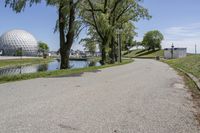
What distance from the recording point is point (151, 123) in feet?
17.2

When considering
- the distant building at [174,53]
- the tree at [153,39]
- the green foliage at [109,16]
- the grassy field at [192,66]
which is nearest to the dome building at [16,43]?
the tree at [153,39]

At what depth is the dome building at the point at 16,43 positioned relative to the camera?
12081 cm

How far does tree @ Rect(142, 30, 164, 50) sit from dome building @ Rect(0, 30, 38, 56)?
58207 millimetres

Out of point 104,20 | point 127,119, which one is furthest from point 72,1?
point 127,119

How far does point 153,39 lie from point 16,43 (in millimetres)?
65426

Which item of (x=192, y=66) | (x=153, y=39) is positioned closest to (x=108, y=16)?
(x=192, y=66)

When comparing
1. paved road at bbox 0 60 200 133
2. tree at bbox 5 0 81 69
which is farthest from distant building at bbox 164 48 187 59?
paved road at bbox 0 60 200 133

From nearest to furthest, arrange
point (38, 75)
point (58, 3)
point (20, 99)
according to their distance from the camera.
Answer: point (20, 99) → point (38, 75) → point (58, 3)

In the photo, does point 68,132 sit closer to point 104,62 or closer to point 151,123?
point 151,123

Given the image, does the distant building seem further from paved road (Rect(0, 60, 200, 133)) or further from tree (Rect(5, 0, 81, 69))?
paved road (Rect(0, 60, 200, 133))

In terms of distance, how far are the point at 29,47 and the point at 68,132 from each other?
12523cm

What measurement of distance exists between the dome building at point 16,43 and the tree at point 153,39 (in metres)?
58.2

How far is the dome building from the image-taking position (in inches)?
4756

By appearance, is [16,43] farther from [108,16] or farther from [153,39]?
[108,16]
